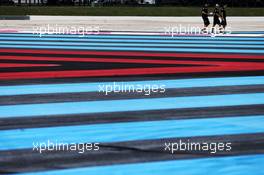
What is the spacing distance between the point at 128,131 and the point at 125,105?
4.94 feet

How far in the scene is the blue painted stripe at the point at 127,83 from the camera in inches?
349

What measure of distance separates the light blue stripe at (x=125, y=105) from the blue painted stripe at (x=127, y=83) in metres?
0.98

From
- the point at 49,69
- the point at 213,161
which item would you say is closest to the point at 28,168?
the point at 213,161

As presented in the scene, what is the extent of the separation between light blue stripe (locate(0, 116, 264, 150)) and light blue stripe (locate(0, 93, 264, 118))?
0.86 m

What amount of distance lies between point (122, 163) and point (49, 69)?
6492mm

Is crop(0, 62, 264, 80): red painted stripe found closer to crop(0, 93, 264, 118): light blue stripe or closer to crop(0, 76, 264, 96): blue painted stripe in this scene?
crop(0, 76, 264, 96): blue painted stripe

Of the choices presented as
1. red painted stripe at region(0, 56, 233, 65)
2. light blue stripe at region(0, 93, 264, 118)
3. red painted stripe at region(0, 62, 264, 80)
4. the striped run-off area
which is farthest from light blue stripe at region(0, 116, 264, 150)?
red painted stripe at region(0, 56, 233, 65)

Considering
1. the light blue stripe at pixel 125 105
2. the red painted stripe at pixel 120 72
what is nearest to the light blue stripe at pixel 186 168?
the light blue stripe at pixel 125 105

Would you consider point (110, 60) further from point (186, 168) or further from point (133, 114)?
point (186, 168)

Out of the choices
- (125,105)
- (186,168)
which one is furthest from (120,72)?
(186,168)

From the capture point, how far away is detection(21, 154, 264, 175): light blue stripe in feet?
16.1

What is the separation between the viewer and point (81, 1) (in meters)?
57.6

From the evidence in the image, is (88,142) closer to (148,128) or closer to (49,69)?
(148,128)

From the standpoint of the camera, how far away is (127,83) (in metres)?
9.50
